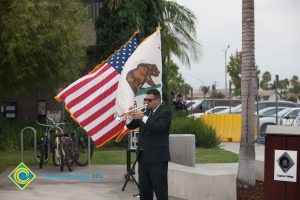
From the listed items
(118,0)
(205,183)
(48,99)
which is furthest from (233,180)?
(48,99)

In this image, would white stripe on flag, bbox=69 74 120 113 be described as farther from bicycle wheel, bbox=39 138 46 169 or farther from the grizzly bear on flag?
bicycle wheel, bbox=39 138 46 169

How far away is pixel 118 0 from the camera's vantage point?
63.3 feet

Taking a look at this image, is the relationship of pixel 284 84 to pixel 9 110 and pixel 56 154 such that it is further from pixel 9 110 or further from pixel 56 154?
pixel 56 154

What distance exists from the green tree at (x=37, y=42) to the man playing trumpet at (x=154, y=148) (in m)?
7.87

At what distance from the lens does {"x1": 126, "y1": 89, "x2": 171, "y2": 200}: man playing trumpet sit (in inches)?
318

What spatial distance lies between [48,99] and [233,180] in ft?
52.3

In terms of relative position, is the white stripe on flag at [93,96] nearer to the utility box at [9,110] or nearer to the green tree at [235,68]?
the utility box at [9,110]

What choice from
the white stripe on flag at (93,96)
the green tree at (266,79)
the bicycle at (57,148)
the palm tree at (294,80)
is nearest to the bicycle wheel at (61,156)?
the bicycle at (57,148)

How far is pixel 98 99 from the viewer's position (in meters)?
12.3

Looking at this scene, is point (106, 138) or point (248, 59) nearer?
point (248, 59)

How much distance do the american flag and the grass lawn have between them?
3293mm

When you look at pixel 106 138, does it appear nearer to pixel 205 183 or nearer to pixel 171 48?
pixel 205 183
